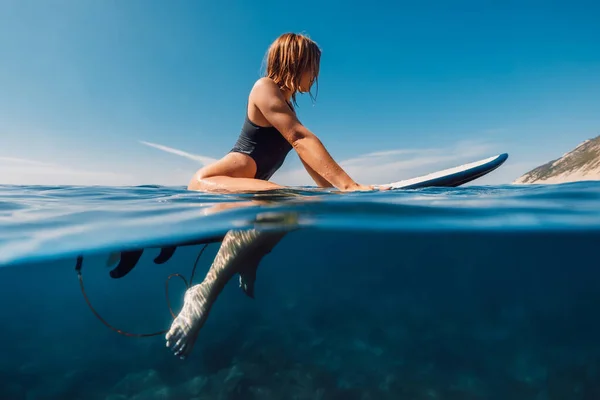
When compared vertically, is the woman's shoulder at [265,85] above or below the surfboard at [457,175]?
above

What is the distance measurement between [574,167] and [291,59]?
58351mm

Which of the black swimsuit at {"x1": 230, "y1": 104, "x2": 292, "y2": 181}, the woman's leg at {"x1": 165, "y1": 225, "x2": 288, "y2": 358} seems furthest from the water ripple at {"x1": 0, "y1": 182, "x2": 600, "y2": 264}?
the woman's leg at {"x1": 165, "y1": 225, "x2": 288, "y2": 358}

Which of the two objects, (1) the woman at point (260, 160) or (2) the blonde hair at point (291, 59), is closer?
(1) the woman at point (260, 160)

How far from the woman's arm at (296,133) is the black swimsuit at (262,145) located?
345 millimetres

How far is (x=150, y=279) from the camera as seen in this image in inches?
740

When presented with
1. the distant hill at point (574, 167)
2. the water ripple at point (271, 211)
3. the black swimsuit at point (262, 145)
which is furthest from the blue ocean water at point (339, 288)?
the distant hill at point (574, 167)

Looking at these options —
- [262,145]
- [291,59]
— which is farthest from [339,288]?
[291,59]

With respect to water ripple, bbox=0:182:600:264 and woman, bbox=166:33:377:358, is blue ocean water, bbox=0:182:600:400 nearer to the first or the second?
water ripple, bbox=0:182:600:264

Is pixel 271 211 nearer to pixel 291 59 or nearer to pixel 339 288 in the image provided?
pixel 291 59

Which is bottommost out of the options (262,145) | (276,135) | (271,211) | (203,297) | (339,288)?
(339,288)

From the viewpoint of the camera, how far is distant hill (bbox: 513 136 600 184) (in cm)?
4103

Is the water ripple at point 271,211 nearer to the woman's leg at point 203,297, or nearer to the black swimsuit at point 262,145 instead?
the black swimsuit at point 262,145

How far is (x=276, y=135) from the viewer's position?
364 centimetres

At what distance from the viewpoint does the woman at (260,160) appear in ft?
9.75
